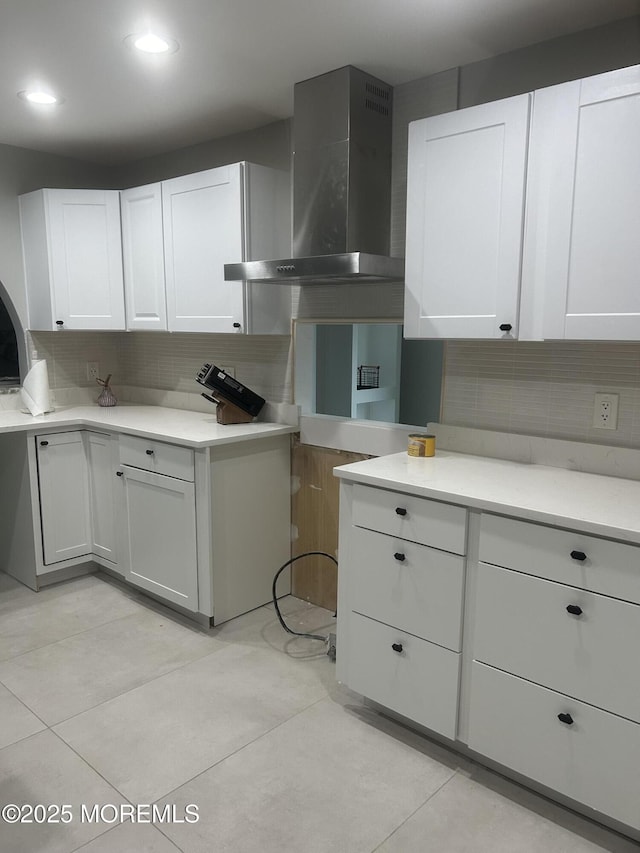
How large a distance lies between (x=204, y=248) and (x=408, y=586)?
1.92m

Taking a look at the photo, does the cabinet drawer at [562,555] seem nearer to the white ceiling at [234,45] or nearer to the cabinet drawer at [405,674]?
the cabinet drawer at [405,674]

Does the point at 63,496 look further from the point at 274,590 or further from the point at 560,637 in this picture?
the point at 560,637

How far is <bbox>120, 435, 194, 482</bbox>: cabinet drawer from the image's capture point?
2.79 metres

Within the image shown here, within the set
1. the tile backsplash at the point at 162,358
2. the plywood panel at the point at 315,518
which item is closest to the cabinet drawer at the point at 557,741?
the plywood panel at the point at 315,518

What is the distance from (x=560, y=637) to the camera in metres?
1.73

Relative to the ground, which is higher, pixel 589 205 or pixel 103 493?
pixel 589 205

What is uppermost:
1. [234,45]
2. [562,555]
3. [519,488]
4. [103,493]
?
[234,45]

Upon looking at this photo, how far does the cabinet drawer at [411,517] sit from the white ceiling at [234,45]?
1530 millimetres

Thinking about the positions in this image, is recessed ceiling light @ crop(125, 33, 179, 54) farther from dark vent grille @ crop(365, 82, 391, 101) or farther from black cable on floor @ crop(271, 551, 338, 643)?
black cable on floor @ crop(271, 551, 338, 643)

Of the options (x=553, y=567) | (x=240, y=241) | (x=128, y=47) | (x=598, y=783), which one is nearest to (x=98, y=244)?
(x=240, y=241)

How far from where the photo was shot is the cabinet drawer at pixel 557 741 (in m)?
1.65

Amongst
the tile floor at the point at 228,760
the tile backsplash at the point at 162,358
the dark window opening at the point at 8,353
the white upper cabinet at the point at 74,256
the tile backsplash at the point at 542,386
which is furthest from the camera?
the dark window opening at the point at 8,353

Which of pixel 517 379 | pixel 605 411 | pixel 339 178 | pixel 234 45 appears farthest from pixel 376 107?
pixel 605 411

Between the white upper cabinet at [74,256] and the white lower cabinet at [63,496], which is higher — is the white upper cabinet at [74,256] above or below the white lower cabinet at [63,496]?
above
